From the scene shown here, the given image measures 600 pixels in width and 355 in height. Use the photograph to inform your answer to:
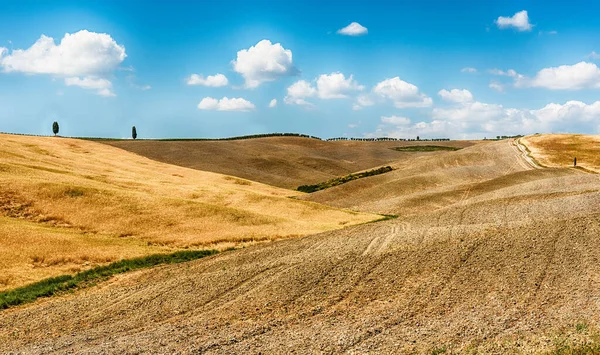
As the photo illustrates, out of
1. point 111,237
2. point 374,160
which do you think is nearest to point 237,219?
point 111,237

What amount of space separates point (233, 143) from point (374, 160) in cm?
4268

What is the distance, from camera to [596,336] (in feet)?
54.6

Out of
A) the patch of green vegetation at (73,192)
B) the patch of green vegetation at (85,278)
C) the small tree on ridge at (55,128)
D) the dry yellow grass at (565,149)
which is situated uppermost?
the small tree on ridge at (55,128)

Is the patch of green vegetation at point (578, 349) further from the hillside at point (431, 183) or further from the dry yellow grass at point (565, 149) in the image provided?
the dry yellow grass at point (565, 149)

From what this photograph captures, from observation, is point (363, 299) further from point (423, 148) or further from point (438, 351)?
point (423, 148)

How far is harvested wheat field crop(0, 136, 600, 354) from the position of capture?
737 inches

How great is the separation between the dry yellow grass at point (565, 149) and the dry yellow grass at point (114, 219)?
5339 centimetres

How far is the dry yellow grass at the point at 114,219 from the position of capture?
122ft

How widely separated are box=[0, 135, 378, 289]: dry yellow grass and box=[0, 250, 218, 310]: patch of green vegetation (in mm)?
1352

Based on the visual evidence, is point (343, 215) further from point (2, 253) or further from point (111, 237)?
point (2, 253)

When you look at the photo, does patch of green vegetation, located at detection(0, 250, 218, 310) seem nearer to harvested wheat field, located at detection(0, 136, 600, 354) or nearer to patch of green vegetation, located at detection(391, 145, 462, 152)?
harvested wheat field, located at detection(0, 136, 600, 354)

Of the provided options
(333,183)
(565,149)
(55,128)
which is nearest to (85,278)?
(333,183)

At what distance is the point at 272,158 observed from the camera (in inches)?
5157

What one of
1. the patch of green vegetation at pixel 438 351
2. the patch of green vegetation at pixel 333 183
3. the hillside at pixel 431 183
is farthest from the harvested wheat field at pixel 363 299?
the patch of green vegetation at pixel 333 183
